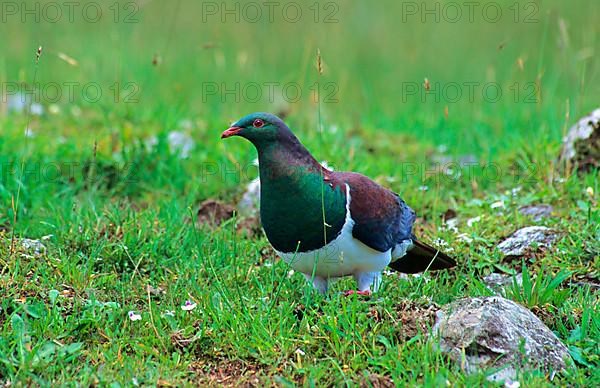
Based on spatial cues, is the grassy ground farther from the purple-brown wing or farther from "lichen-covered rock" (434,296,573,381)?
the purple-brown wing

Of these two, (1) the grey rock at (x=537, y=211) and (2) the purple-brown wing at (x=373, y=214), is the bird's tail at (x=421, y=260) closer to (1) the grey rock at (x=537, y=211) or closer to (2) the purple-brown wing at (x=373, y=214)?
(2) the purple-brown wing at (x=373, y=214)

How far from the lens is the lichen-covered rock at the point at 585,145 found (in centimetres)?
565

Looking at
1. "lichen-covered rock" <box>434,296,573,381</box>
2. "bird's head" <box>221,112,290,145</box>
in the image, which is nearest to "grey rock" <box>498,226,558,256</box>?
"lichen-covered rock" <box>434,296,573,381</box>

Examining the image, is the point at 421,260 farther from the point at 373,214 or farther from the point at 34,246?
the point at 34,246

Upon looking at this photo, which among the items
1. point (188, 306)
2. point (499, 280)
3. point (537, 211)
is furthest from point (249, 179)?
point (188, 306)

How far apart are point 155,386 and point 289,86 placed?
5569 mm

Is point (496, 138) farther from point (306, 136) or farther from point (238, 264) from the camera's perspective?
point (238, 264)

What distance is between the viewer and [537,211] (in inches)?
213

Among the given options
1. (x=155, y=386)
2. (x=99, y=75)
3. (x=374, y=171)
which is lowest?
(x=155, y=386)

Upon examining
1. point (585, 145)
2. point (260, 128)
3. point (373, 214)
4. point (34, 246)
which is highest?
point (260, 128)

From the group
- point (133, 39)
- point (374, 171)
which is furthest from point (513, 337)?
point (133, 39)

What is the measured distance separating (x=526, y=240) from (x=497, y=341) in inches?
57.2

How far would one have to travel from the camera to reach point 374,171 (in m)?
6.33

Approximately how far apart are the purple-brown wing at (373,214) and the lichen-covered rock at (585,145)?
169 cm
